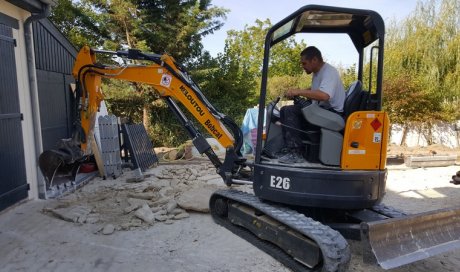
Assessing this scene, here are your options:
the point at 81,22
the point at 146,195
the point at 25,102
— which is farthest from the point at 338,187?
the point at 81,22

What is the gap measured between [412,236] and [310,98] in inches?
66.8

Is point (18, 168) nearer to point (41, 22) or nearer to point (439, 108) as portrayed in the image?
point (41, 22)

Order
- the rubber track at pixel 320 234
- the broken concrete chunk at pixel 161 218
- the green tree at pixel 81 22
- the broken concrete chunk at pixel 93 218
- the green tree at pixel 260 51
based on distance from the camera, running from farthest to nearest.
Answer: the green tree at pixel 260 51 → the green tree at pixel 81 22 → the broken concrete chunk at pixel 161 218 → the broken concrete chunk at pixel 93 218 → the rubber track at pixel 320 234

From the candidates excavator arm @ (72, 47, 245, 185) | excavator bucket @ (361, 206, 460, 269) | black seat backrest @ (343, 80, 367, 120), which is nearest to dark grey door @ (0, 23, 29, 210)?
excavator arm @ (72, 47, 245, 185)

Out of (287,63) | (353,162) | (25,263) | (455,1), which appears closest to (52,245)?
(25,263)

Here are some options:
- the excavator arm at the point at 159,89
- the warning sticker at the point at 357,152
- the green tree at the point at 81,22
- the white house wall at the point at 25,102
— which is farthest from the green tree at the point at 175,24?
the warning sticker at the point at 357,152

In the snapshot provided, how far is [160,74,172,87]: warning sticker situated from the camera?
543 cm

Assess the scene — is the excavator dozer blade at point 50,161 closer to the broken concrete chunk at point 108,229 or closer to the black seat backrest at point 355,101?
the broken concrete chunk at point 108,229

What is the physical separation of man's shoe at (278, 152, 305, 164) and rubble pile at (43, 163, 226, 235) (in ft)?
6.42

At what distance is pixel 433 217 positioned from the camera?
4.01 meters

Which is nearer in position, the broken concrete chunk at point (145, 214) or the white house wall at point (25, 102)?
the broken concrete chunk at point (145, 214)

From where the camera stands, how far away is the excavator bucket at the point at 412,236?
139 inches

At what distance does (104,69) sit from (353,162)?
3.55 metres

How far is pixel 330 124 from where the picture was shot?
13.1 ft
